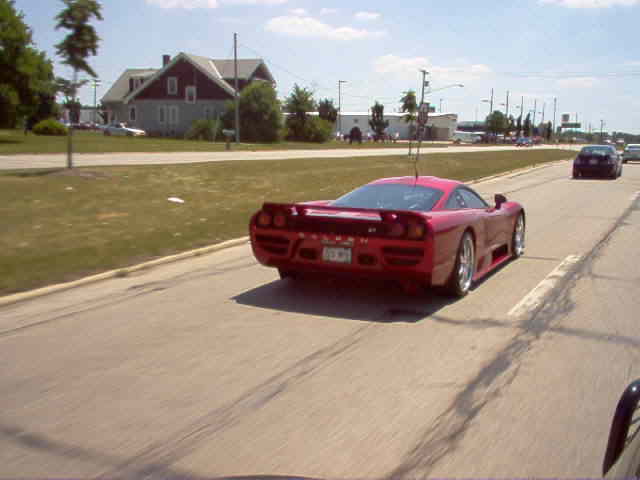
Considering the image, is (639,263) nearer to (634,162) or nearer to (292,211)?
(292,211)

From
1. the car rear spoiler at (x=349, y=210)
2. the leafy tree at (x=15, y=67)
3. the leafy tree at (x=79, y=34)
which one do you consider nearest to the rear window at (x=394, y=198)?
the car rear spoiler at (x=349, y=210)

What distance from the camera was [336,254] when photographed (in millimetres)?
7008

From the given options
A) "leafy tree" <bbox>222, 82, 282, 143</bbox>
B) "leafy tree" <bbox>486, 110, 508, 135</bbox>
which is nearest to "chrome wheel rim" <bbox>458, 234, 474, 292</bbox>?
"leafy tree" <bbox>222, 82, 282, 143</bbox>

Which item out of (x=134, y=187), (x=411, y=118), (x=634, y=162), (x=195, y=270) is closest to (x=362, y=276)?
(x=195, y=270)

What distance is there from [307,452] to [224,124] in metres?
59.6

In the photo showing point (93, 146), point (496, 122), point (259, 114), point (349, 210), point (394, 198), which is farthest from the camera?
point (496, 122)

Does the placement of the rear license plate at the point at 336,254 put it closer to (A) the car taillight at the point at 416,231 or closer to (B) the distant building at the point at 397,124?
(A) the car taillight at the point at 416,231

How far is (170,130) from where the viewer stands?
71000 millimetres

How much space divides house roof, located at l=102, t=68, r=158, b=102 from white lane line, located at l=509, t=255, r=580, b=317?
255ft

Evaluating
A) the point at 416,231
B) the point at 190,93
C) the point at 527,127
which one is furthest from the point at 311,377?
the point at 527,127

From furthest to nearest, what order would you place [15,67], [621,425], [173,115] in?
[173,115] → [15,67] → [621,425]

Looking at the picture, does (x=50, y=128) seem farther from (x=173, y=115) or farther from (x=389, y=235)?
(x=389, y=235)

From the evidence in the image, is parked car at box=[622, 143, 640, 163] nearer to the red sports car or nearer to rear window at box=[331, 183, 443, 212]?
the red sports car

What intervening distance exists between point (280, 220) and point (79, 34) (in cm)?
1224
